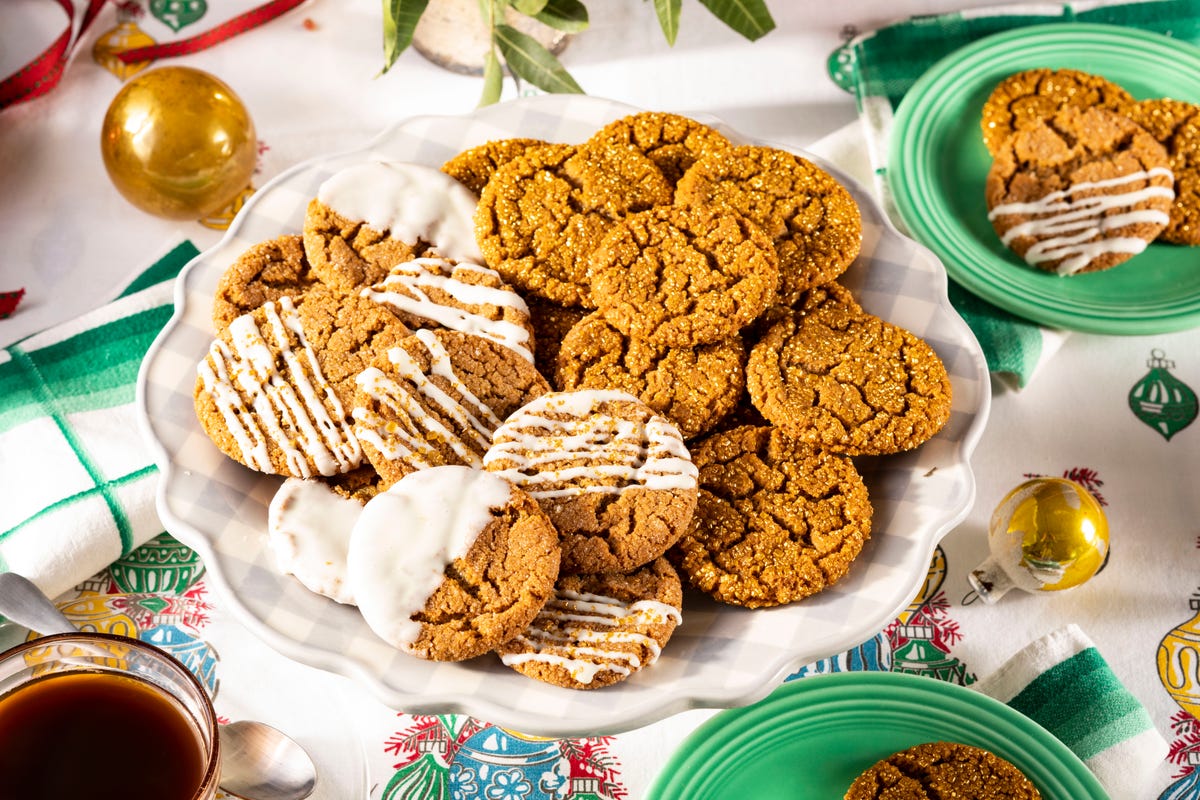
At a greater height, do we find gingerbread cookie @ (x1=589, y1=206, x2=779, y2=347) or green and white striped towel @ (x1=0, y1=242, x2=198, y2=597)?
gingerbread cookie @ (x1=589, y1=206, x2=779, y2=347)

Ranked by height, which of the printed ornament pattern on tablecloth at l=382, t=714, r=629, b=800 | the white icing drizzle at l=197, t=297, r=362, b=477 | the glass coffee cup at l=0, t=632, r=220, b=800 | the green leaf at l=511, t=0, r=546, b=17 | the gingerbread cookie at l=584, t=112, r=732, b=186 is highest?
the green leaf at l=511, t=0, r=546, b=17

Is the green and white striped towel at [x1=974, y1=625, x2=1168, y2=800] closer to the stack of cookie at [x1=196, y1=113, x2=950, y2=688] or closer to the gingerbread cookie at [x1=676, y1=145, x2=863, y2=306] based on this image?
the stack of cookie at [x1=196, y1=113, x2=950, y2=688]

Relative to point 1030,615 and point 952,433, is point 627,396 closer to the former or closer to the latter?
point 952,433

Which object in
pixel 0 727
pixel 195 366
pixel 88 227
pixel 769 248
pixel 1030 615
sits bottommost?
pixel 1030 615

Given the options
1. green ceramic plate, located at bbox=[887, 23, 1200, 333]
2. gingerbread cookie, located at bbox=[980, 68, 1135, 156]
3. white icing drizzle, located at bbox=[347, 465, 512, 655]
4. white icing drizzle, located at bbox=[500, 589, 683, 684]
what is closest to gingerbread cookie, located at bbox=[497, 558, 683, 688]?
white icing drizzle, located at bbox=[500, 589, 683, 684]

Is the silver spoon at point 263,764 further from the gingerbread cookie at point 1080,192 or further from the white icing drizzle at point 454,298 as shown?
the gingerbread cookie at point 1080,192

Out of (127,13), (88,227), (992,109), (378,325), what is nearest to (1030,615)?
(992,109)
